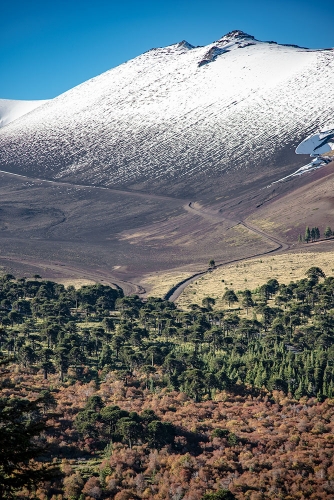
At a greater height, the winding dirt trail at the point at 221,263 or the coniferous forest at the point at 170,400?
the winding dirt trail at the point at 221,263

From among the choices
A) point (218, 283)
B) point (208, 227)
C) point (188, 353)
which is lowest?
point (188, 353)

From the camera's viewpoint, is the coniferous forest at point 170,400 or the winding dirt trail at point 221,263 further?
the winding dirt trail at point 221,263

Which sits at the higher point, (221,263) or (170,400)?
(221,263)

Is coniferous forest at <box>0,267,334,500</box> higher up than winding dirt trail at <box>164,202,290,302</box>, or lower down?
lower down

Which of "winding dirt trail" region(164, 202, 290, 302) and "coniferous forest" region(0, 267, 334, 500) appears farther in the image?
"winding dirt trail" region(164, 202, 290, 302)

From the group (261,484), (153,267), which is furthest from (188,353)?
A: (153,267)

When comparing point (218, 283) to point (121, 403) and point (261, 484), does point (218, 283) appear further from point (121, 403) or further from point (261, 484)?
point (261, 484)

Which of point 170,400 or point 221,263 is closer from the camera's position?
point 170,400

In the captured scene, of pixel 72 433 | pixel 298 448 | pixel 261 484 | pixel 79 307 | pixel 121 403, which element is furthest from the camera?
pixel 79 307
